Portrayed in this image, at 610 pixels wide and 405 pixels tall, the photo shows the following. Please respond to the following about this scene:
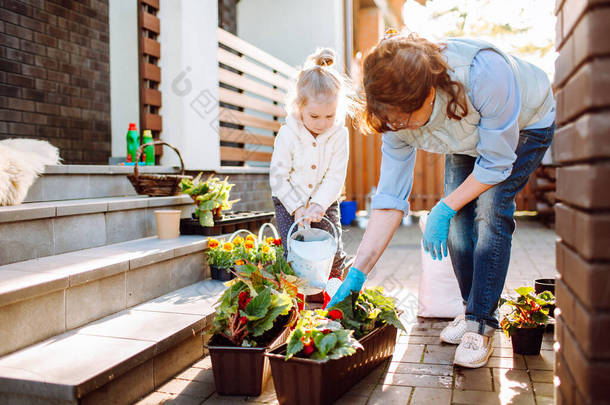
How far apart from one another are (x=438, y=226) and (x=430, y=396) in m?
0.59

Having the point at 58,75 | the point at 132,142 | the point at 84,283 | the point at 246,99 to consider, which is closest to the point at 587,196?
the point at 84,283

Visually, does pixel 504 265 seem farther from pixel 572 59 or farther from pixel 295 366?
pixel 572 59

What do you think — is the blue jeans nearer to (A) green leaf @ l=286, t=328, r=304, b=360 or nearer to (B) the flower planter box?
(A) green leaf @ l=286, t=328, r=304, b=360

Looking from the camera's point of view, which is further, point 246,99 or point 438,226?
point 246,99

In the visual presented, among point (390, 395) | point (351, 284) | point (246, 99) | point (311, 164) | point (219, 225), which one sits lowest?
point (390, 395)

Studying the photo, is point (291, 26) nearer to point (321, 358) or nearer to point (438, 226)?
point (438, 226)

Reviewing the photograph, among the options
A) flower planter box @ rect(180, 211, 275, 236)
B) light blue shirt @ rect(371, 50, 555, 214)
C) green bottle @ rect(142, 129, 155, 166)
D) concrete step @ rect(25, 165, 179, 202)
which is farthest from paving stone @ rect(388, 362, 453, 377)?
green bottle @ rect(142, 129, 155, 166)

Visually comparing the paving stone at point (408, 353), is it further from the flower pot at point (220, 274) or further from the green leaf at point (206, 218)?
the green leaf at point (206, 218)

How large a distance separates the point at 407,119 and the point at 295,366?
34.8 inches

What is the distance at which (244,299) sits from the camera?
1.86 metres

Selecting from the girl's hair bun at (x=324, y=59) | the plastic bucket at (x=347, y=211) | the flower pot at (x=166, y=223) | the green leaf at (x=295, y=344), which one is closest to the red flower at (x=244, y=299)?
the green leaf at (x=295, y=344)

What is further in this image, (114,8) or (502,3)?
(502,3)

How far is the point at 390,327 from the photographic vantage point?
2025mm

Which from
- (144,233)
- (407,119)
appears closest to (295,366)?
(407,119)
